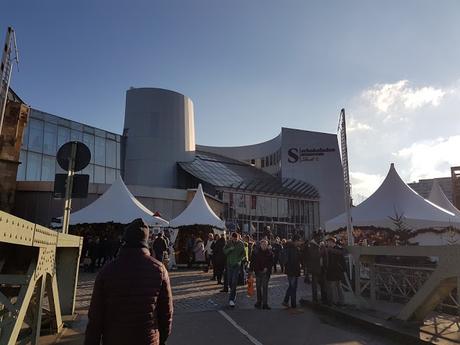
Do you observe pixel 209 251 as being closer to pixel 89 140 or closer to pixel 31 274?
pixel 31 274

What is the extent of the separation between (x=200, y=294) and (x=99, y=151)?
2802 centimetres

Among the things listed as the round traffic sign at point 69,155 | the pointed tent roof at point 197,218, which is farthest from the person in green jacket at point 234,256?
the pointed tent roof at point 197,218

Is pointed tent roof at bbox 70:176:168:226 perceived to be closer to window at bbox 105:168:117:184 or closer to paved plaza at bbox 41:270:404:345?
paved plaza at bbox 41:270:404:345

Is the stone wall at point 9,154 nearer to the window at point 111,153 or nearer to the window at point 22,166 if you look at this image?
the window at point 22,166

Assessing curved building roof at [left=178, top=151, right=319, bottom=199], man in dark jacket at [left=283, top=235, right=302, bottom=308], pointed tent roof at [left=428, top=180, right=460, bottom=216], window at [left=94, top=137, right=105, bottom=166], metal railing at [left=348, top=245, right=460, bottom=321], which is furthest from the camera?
curved building roof at [left=178, top=151, right=319, bottom=199]

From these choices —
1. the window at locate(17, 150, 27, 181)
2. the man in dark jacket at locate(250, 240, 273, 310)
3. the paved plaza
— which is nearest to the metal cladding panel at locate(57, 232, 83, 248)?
the paved plaza

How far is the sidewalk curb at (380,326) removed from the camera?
6.82 meters

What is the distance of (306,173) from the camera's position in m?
53.9

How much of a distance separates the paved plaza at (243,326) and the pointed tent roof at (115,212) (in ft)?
23.9

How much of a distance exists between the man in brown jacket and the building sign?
5214cm

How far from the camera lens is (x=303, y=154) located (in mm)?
54719

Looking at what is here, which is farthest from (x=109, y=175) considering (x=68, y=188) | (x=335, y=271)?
(x=335, y=271)

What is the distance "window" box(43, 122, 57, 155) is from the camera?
106 ft

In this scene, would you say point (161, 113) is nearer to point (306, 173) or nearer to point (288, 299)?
point (306, 173)
